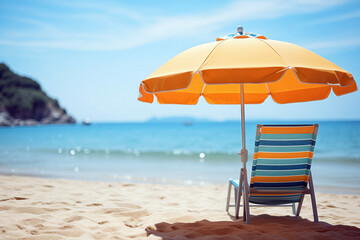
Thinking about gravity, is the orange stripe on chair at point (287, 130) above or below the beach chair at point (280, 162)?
above

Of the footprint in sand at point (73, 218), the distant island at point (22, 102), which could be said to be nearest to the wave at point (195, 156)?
the footprint in sand at point (73, 218)

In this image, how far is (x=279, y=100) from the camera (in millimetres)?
4410

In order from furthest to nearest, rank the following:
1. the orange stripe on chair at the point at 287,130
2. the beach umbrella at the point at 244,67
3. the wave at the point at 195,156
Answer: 1. the wave at the point at 195,156
2. the orange stripe on chair at the point at 287,130
3. the beach umbrella at the point at 244,67

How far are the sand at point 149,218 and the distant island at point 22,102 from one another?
263 ft

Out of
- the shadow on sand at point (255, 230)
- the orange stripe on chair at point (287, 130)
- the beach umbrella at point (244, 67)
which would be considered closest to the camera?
the beach umbrella at point (244, 67)

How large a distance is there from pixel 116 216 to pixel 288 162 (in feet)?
6.54

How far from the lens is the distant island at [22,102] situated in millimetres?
76125

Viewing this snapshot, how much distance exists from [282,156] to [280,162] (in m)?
0.07

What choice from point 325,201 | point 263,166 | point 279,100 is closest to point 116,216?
point 263,166

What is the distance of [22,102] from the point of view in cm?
7819

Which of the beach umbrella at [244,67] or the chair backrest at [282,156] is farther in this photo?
the chair backrest at [282,156]

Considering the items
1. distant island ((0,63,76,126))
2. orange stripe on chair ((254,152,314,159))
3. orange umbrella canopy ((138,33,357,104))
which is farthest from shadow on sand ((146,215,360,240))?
distant island ((0,63,76,126))

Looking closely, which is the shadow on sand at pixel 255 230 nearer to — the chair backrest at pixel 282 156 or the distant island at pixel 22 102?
the chair backrest at pixel 282 156

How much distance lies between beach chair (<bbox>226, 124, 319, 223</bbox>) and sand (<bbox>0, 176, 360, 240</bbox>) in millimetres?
356
